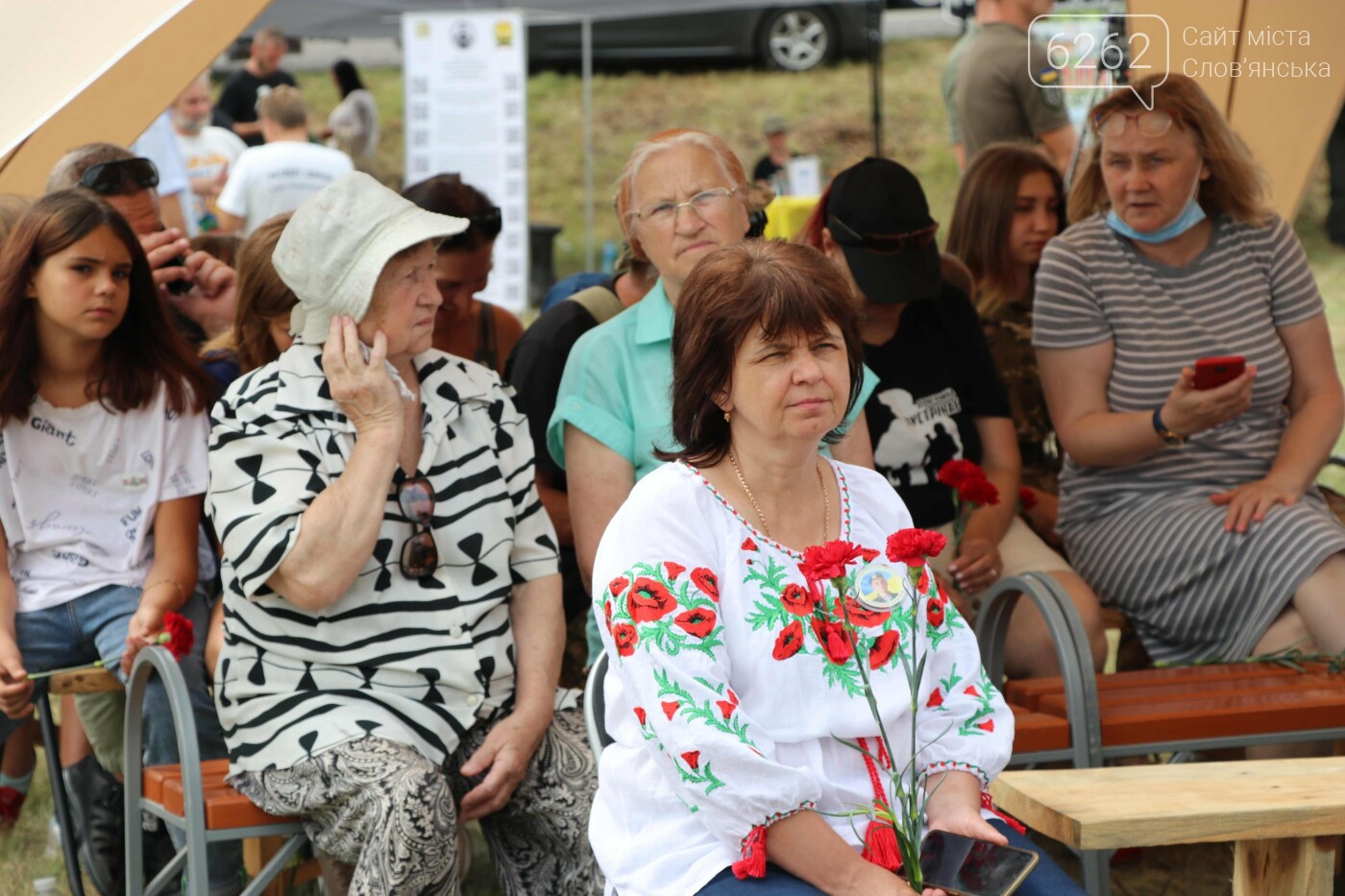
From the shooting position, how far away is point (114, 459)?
3.40 m

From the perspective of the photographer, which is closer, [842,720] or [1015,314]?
[842,720]

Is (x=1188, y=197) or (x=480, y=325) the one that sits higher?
(x=1188, y=197)

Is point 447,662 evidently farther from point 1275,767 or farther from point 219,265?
point 219,265

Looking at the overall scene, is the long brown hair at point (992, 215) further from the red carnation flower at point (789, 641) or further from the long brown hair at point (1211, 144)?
the red carnation flower at point (789, 641)

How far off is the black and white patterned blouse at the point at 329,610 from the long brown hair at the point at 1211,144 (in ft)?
6.74

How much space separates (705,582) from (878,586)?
0.93 feet

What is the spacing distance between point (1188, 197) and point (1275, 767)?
189 centimetres

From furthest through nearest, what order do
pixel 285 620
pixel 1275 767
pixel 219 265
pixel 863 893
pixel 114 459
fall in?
pixel 219 265
pixel 114 459
pixel 285 620
pixel 1275 767
pixel 863 893

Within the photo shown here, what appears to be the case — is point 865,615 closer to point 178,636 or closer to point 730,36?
point 178,636

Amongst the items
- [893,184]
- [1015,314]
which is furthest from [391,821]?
[1015,314]

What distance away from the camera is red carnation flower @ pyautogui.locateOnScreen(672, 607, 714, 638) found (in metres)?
2.08

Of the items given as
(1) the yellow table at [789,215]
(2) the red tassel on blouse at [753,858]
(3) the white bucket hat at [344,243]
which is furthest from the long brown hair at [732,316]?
(1) the yellow table at [789,215]

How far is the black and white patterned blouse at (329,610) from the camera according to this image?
2.68m

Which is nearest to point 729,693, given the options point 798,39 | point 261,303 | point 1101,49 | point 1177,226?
point 261,303
